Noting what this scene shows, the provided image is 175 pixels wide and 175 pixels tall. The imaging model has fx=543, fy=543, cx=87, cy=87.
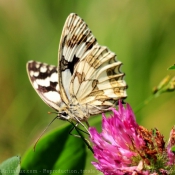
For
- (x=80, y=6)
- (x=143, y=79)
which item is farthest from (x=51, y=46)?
(x=143, y=79)

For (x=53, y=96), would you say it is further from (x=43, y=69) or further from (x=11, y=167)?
(x=11, y=167)

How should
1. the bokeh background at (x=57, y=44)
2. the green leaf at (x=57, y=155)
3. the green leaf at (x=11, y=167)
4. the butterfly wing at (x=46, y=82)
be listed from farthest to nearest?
the bokeh background at (x=57, y=44) → the butterfly wing at (x=46, y=82) → the green leaf at (x=57, y=155) → the green leaf at (x=11, y=167)

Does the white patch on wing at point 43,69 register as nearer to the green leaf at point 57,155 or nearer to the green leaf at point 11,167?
the green leaf at point 57,155

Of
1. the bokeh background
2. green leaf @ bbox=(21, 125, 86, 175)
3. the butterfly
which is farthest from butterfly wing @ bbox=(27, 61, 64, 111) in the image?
the bokeh background

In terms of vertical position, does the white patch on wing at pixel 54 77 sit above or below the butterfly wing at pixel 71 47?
below

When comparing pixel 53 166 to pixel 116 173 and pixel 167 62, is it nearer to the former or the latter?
pixel 116 173

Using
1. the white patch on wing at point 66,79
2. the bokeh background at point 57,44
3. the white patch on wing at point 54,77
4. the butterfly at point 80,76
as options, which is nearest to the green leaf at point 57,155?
the butterfly at point 80,76

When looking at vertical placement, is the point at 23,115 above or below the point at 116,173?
below

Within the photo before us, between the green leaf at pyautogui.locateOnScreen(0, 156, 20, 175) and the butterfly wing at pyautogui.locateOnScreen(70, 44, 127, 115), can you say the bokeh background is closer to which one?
the butterfly wing at pyautogui.locateOnScreen(70, 44, 127, 115)
